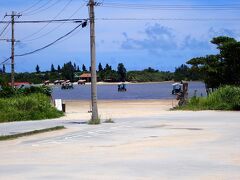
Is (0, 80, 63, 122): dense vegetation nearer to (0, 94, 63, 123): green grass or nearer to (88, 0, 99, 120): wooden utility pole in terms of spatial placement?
(0, 94, 63, 123): green grass

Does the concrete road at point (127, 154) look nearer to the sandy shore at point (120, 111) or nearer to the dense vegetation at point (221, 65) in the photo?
the sandy shore at point (120, 111)

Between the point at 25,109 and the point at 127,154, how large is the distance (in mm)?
21330

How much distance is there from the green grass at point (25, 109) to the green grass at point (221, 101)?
38.4 feet

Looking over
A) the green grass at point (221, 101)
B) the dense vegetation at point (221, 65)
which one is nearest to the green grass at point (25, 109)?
the green grass at point (221, 101)

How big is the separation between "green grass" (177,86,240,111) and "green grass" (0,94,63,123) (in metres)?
11.7

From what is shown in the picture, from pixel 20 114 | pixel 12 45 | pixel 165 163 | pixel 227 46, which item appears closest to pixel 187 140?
pixel 165 163

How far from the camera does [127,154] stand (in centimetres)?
1581

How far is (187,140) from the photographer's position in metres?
19.7

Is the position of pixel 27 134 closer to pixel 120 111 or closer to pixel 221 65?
pixel 120 111

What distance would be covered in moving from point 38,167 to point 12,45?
44.4m

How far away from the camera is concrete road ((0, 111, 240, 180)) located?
12227 mm

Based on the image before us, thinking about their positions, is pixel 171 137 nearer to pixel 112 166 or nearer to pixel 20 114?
pixel 112 166

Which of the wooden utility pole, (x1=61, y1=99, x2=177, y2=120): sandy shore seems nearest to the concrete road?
the wooden utility pole

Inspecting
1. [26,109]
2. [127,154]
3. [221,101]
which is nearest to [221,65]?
[221,101]
